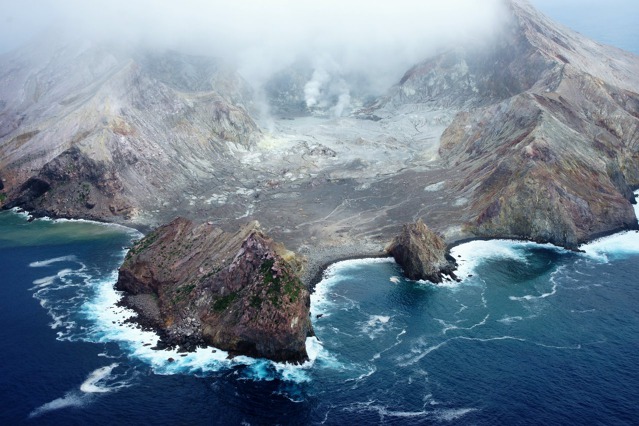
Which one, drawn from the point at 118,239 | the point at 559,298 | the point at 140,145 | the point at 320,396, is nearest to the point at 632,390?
the point at 559,298

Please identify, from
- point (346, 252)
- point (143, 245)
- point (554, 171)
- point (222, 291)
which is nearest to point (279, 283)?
point (222, 291)

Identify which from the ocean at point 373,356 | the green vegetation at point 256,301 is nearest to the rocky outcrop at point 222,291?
the green vegetation at point 256,301

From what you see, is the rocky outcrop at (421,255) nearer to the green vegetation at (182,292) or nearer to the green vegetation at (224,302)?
the green vegetation at (224,302)

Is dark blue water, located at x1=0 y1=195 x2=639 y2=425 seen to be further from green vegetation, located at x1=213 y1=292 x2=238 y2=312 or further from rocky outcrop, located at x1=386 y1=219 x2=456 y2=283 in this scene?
green vegetation, located at x1=213 y1=292 x2=238 y2=312

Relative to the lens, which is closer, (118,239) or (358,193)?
(118,239)

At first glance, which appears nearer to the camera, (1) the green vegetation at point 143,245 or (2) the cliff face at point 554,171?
(1) the green vegetation at point 143,245

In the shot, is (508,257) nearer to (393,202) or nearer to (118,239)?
(393,202)

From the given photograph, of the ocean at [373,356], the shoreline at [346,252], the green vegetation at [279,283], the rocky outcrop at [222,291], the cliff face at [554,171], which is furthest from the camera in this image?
the cliff face at [554,171]
